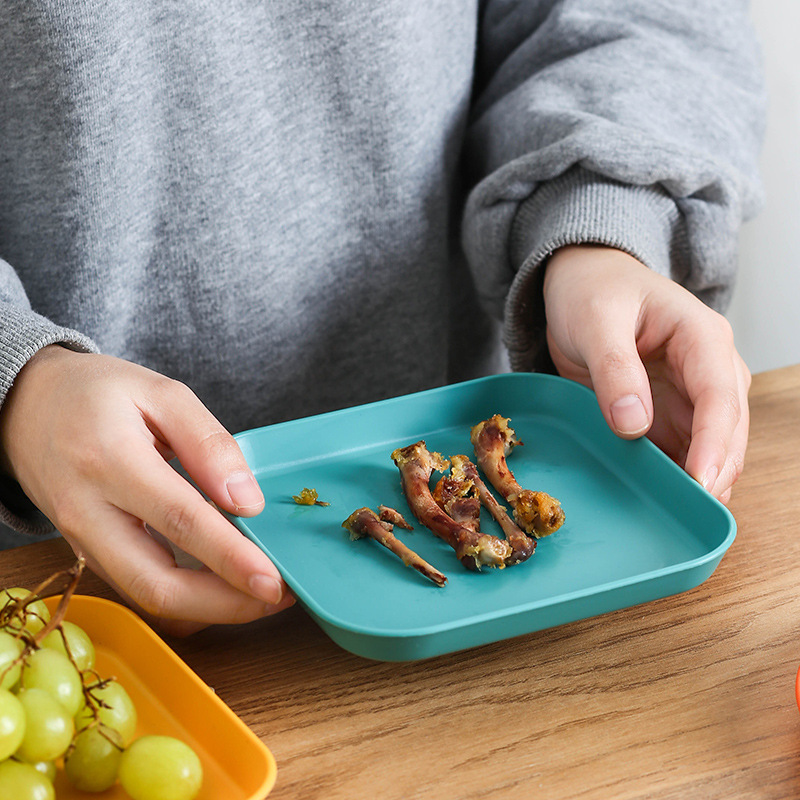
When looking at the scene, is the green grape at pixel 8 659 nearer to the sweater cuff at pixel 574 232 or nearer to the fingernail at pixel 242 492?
the fingernail at pixel 242 492

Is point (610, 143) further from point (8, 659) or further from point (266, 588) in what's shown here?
point (8, 659)

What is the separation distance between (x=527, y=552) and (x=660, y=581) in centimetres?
11

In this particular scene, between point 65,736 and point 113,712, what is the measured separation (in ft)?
0.16

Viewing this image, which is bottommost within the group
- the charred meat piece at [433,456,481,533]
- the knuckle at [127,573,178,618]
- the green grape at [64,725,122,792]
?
the charred meat piece at [433,456,481,533]

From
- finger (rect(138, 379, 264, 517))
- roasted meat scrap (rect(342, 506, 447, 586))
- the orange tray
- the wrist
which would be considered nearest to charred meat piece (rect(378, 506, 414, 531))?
roasted meat scrap (rect(342, 506, 447, 586))

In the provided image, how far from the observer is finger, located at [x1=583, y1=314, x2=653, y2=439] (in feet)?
2.52

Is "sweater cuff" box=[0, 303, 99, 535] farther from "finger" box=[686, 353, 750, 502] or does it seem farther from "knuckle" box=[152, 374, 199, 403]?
"finger" box=[686, 353, 750, 502]

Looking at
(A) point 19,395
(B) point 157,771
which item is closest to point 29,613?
(B) point 157,771

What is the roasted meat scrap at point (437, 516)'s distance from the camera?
0.66 m

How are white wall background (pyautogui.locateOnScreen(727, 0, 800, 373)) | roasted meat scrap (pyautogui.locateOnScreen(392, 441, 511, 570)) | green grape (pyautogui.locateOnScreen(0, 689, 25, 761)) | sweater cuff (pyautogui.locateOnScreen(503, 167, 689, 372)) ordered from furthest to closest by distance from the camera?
white wall background (pyautogui.locateOnScreen(727, 0, 800, 373)) < sweater cuff (pyautogui.locateOnScreen(503, 167, 689, 372)) < roasted meat scrap (pyautogui.locateOnScreen(392, 441, 511, 570)) < green grape (pyautogui.locateOnScreen(0, 689, 25, 761))

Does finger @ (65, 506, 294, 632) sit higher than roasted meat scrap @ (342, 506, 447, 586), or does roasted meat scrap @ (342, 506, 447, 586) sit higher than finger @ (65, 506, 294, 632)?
finger @ (65, 506, 294, 632)

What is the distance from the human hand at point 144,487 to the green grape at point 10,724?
17cm

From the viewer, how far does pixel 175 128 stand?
3.44ft

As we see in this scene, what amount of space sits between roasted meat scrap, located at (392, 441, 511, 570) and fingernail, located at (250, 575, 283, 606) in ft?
0.50
